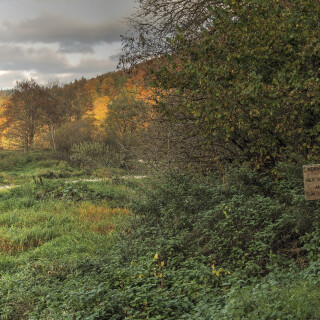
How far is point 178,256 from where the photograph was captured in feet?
18.1

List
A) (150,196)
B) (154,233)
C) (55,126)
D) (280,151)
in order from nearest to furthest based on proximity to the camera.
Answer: (154,233) < (280,151) < (150,196) < (55,126)

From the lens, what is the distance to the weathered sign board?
4234 millimetres

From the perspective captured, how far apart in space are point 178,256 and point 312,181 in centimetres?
236

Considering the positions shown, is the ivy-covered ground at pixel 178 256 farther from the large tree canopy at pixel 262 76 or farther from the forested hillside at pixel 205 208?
the large tree canopy at pixel 262 76

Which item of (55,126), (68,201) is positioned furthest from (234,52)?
(55,126)

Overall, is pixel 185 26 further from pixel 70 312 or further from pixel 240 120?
pixel 70 312

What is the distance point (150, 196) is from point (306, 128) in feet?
12.0

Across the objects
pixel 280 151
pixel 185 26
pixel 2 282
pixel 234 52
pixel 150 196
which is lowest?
pixel 2 282

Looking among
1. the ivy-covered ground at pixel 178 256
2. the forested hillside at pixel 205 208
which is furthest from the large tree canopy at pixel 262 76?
the ivy-covered ground at pixel 178 256

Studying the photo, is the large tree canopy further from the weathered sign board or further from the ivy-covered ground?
the weathered sign board

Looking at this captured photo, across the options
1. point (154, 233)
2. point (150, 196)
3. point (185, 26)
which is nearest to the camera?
point (154, 233)

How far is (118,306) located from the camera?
3.98 metres

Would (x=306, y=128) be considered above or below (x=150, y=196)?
above

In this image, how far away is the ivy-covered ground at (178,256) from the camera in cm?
377
